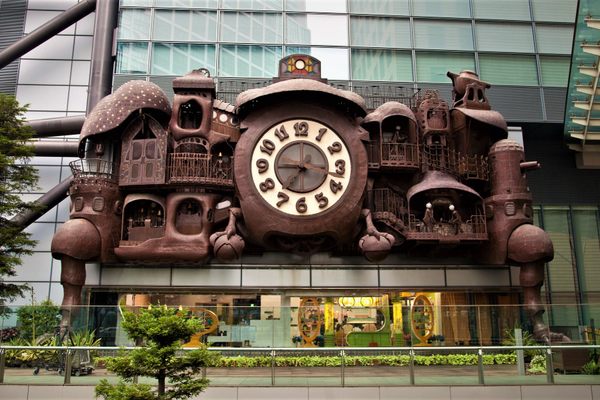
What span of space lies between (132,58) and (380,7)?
15063 mm

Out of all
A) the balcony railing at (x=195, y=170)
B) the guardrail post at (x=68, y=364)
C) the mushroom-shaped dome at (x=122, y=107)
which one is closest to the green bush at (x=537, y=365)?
the balcony railing at (x=195, y=170)

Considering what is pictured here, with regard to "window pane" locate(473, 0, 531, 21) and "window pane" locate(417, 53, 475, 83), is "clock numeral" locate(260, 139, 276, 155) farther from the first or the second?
"window pane" locate(473, 0, 531, 21)

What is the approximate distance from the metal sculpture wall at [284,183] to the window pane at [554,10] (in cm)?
1415

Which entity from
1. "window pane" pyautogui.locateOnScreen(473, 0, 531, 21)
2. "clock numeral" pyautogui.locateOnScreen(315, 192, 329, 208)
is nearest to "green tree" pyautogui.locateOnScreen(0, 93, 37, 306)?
"clock numeral" pyautogui.locateOnScreen(315, 192, 329, 208)

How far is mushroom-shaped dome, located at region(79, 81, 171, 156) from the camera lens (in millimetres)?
23453

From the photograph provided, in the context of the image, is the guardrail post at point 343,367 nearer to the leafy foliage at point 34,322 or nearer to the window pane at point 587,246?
the leafy foliage at point 34,322

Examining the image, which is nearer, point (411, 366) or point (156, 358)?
point (156, 358)

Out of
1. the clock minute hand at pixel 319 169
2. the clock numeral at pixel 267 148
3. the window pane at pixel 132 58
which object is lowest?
the clock minute hand at pixel 319 169

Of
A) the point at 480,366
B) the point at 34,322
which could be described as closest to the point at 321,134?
the point at 480,366

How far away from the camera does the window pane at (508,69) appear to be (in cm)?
3322

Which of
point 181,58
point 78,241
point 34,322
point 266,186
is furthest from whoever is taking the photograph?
point 181,58

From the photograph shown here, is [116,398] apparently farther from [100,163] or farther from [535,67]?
[535,67]

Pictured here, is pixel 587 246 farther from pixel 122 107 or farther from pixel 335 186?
pixel 122 107

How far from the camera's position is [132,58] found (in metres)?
31.8
